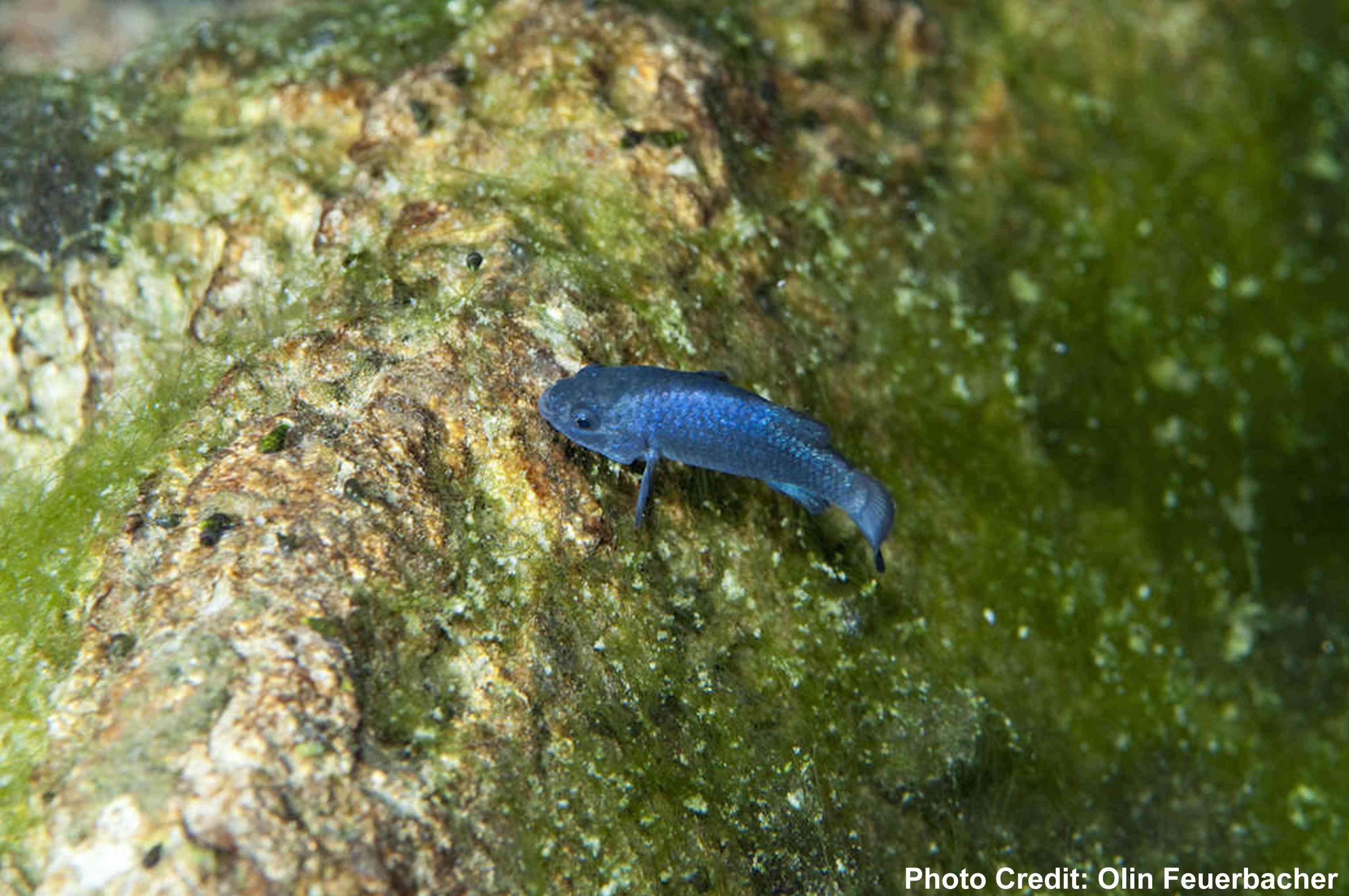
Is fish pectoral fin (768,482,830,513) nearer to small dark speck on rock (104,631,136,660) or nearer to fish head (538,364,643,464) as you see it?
fish head (538,364,643,464)

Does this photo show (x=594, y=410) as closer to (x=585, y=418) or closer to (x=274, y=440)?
(x=585, y=418)

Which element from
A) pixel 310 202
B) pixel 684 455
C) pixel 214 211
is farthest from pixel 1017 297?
pixel 214 211

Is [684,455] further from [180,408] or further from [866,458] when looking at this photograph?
[180,408]

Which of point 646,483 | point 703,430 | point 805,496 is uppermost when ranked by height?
point 703,430

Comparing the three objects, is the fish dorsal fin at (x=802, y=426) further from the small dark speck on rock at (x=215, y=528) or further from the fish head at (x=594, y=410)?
the small dark speck on rock at (x=215, y=528)

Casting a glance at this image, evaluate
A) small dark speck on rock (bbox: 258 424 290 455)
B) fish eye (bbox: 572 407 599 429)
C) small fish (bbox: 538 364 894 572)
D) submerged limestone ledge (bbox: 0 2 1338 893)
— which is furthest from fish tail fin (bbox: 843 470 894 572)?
small dark speck on rock (bbox: 258 424 290 455)

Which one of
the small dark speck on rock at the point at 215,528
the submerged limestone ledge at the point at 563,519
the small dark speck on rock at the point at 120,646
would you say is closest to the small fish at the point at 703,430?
the submerged limestone ledge at the point at 563,519

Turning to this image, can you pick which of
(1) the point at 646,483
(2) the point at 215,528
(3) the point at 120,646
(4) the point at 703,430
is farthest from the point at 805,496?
(3) the point at 120,646

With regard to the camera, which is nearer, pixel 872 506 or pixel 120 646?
pixel 120 646
